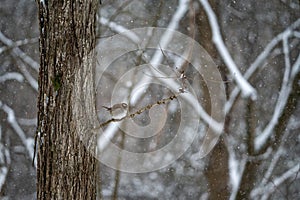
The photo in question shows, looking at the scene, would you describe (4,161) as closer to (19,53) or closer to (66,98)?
(19,53)

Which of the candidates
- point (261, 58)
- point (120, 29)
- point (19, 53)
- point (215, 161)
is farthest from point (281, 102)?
point (19, 53)

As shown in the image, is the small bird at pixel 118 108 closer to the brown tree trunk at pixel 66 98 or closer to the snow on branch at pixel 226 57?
the brown tree trunk at pixel 66 98

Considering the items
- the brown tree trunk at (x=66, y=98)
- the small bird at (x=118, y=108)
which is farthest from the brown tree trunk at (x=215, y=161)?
the brown tree trunk at (x=66, y=98)

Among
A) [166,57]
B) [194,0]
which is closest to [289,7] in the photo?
[194,0]

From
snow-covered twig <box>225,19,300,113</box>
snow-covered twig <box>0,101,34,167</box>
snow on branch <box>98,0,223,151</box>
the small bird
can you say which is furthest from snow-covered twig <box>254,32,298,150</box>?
snow-covered twig <box>0,101,34,167</box>

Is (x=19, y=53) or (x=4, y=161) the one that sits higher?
(x=19, y=53)

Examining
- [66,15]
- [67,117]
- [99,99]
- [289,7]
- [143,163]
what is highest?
[289,7]

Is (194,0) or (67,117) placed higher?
(194,0)

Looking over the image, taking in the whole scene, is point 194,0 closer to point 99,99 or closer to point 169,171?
point 99,99
